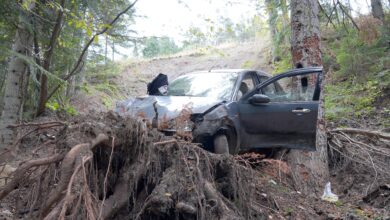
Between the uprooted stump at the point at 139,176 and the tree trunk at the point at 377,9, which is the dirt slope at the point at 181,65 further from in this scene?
the uprooted stump at the point at 139,176

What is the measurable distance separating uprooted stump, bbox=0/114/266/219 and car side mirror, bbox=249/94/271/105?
212 centimetres

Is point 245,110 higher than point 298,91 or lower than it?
lower

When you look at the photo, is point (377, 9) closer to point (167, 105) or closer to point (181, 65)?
point (167, 105)

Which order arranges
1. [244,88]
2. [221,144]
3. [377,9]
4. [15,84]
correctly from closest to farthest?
1. [221,144]
2. [15,84]
3. [244,88]
4. [377,9]

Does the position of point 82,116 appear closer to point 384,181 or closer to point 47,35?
point 47,35

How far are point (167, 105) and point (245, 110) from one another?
136 cm

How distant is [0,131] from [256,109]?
14.8 ft

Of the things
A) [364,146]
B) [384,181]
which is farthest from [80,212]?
[364,146]

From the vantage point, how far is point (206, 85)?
762 cm

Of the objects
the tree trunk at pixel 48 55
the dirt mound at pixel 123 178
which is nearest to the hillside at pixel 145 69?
the tree trunk at pixel 48 55

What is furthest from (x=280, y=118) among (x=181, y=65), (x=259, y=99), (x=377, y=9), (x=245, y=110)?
(x=181, y=65)

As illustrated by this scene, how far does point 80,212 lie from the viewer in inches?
143

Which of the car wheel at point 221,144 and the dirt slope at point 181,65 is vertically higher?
the dirt slope at point 181,65

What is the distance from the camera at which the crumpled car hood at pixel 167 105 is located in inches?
251
